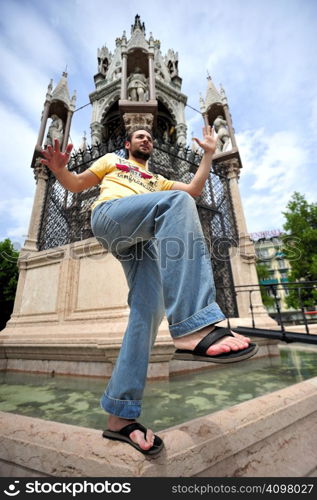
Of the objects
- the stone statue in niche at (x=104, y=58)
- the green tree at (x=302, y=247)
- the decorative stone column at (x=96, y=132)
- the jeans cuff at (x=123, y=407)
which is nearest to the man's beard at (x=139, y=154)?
the jeans cuff at (x=123, y=407)

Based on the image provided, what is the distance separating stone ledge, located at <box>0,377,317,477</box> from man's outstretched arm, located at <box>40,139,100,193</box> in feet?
4.61

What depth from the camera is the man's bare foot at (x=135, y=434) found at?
1.00 metres

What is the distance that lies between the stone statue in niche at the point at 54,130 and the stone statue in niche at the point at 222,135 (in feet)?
21.6

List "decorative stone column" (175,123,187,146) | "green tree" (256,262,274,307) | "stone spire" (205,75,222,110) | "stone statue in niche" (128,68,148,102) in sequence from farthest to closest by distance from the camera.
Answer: "green tree" (256,262,274,307) < "decorative stone column" (175,123,187,146) < "stone spire" (205,75,222,110) < "stone statue in niche" (128,68,148,102)

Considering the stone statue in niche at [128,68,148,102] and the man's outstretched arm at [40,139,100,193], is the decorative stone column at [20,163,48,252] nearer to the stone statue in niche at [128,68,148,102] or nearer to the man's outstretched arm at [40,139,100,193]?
the stone statue in niche at [128,68,148,102]

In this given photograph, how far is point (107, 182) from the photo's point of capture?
1.47 m

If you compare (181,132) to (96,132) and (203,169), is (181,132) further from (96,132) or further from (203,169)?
(203,169)

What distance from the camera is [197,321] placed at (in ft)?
3.18

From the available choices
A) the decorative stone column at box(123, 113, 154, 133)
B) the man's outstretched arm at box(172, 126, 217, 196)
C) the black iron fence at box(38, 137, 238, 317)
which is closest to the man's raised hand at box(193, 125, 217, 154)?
the man's outstretched arm at box(172, 126, 217, 196)

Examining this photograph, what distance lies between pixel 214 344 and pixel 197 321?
11 centimetres

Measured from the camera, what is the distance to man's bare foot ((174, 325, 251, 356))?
909 mm

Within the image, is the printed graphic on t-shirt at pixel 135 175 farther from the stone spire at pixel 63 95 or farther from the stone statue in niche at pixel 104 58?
the stone statue in niche at pixel 104 58

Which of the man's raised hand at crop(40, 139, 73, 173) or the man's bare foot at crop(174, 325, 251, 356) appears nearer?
the man's bare foot at crop(174, 325, 251, 356)

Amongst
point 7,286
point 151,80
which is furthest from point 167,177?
point 7,286
